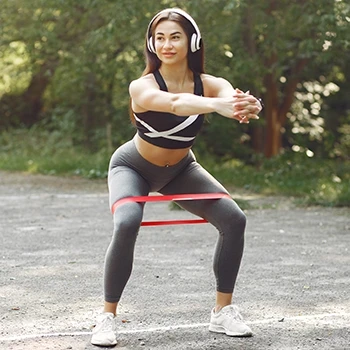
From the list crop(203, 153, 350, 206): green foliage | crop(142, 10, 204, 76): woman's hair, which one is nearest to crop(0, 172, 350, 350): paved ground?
crop(203, 153, 350, 206): green foliage

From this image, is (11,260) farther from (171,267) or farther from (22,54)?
(22,54)

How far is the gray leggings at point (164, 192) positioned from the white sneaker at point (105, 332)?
91 millimetres

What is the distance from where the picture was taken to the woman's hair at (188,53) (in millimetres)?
4406

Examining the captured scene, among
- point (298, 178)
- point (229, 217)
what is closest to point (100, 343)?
point (229, 217)

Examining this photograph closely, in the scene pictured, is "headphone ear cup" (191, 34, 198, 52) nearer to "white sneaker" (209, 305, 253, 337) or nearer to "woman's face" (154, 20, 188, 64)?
"woman's face" (154, 20, 188, 64)

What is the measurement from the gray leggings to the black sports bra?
6.0 inches

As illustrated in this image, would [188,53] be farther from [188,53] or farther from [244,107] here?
[244,107]

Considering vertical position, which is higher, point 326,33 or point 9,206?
point 326,33

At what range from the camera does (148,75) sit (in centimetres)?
443

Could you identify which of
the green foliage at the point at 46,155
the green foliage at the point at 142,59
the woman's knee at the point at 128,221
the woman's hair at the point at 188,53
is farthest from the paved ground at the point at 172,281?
the green foliage at the point at 46,155

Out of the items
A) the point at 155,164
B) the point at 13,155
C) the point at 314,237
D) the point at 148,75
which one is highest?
the point at 148,75

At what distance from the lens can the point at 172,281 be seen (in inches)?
238

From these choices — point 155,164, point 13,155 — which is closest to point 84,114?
point 13,155

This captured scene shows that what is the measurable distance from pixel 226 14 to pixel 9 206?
573cm
